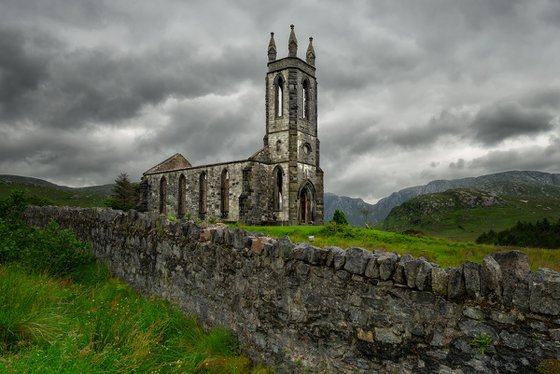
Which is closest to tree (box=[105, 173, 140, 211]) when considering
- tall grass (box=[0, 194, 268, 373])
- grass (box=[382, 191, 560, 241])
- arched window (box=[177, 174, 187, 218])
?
arched window (box=[177, 174, 187, 218])

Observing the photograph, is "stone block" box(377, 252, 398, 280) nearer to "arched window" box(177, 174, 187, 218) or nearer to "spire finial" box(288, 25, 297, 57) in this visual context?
"spire finial" box(288, 25, 297, 57)

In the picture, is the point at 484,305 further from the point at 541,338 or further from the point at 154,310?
the point at 154,310

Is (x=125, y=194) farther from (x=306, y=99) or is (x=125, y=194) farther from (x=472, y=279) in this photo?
(x=472, y=279)

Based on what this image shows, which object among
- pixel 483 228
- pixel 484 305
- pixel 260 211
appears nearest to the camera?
pixel 484 305

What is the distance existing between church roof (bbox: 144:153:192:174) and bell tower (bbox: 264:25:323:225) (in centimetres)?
1307

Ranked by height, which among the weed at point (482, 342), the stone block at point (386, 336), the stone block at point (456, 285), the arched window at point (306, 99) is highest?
the arched window at point (306, 99)

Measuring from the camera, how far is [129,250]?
11.2 meters

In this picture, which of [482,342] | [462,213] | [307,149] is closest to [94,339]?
[482,342]

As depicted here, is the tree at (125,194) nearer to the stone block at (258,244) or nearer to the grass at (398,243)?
the grass at (398,243)

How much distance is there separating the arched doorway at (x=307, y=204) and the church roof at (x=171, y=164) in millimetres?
14757

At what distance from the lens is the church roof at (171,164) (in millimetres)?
42978

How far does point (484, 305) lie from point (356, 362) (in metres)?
1.90

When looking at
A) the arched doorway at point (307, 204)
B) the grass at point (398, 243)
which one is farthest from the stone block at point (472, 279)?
the arched doorway at point (307, 204)

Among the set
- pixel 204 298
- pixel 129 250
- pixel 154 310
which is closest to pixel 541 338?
pixel 204 298
